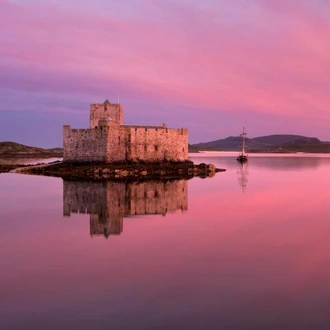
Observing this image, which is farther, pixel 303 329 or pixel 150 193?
pixel 150 193

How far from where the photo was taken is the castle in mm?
36156

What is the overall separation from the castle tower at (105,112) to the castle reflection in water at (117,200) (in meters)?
9.38

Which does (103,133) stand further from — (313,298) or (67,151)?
(313,298)

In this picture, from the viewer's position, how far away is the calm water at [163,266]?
24.5 feet

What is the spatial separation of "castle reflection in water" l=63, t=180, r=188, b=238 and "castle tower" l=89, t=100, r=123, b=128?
30.8 feet

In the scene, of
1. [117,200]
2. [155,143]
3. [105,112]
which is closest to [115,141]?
[105,112]

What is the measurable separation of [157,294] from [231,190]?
1924 cm

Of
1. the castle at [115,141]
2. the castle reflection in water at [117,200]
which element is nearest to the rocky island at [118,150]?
the castle at [115,141]

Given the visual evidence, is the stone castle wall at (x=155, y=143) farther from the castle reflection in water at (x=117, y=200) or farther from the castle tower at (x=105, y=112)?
the castle reflection in water at (x=117, y=200)

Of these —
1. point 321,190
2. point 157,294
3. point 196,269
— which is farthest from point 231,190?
point 157,294

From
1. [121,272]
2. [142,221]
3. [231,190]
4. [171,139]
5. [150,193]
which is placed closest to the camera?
[121,272]

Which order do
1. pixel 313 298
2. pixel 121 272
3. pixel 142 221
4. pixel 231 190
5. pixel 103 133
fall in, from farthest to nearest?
1. pixel 103 133
2. pixel 231 190
3. pixel 142 221
4. pixel 121 272
5. pixel 313 298

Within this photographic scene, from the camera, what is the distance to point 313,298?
813 centimetres

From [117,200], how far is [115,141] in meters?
15.6
